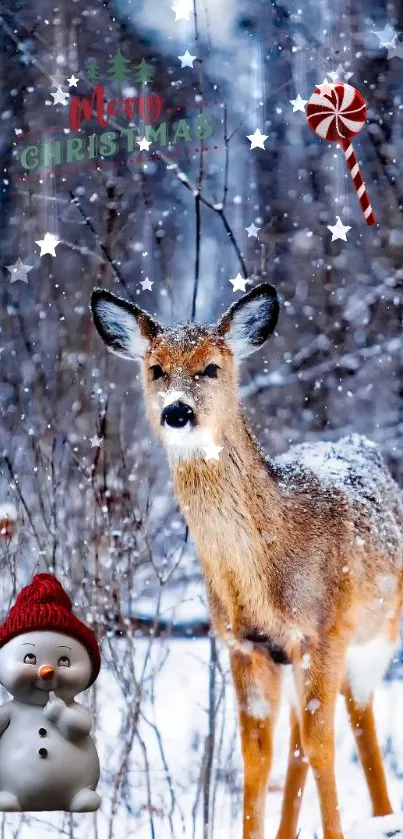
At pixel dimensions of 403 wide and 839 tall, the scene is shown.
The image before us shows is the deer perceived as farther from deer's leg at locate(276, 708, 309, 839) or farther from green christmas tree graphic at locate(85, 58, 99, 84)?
green christmas tree graphic at locate(85, 58, 99, 84)

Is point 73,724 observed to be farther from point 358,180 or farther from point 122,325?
point 358,180

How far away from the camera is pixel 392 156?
2346 millimetres

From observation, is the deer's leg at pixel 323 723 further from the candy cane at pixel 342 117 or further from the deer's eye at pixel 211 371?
the candy cane at pixel 342 117

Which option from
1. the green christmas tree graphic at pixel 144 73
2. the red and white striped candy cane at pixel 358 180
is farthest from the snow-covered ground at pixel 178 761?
the green christmas tree graphic at pixel 144 73

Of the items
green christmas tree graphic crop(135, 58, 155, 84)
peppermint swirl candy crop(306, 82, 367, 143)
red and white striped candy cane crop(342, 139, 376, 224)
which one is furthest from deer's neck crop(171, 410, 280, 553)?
green christmas tree graphic crop(135, 58, 155, 84)

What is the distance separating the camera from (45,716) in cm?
197

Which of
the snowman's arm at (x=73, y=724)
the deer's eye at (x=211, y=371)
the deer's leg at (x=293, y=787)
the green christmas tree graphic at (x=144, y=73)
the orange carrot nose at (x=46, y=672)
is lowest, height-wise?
the deer's leg at (x=293, y=787)

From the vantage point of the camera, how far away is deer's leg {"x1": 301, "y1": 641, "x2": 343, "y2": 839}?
2.06 metres

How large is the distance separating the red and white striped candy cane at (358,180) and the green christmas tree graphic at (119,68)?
536 mm

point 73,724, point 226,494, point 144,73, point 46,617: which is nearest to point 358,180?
point 144,73

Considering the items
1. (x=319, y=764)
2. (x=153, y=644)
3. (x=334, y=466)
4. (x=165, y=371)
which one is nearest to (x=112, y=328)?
(x=165, y=371)

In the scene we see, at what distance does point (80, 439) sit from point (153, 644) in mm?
498

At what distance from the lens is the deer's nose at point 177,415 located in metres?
1.98

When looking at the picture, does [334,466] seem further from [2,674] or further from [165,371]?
[2,674]
